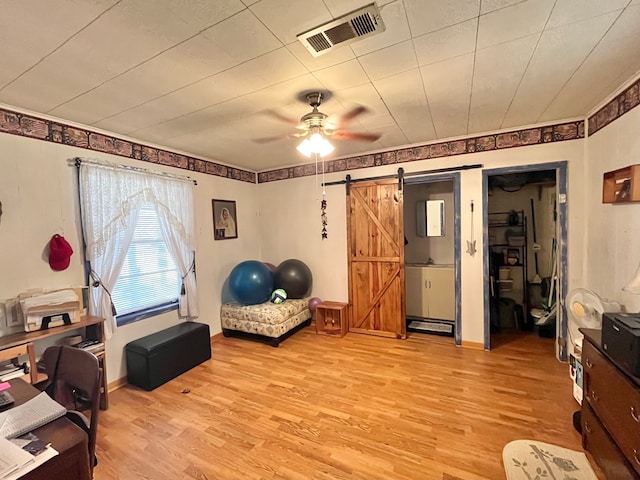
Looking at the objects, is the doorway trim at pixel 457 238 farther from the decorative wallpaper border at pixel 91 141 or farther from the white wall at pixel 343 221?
the decorative wallpaper border at pixel 91 141

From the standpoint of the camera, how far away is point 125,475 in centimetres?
187

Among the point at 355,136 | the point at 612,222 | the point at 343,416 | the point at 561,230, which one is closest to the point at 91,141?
the point at 355,136

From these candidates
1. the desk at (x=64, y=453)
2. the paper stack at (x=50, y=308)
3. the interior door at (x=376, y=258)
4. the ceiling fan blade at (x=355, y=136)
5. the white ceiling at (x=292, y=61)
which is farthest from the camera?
the interior door at (x=376, y=258)

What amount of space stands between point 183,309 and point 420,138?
365cm

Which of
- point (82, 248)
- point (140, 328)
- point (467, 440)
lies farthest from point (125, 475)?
point (467, 440)

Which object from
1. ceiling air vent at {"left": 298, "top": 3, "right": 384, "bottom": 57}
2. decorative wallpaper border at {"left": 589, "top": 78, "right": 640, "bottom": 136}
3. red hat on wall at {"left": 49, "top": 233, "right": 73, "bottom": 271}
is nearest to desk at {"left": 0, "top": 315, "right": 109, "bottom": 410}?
red hat on wall at {"left": 49, "top": 233, "right": 73, "bottom": 271}

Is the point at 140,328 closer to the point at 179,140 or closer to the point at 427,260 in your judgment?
the point at 179,140

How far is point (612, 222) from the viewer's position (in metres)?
2.45

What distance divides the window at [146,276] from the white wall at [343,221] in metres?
1.75

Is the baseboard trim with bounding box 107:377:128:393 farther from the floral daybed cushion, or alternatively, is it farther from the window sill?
the floral daybed cushion

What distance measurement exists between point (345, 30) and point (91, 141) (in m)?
2.73

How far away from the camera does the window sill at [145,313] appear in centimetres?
310

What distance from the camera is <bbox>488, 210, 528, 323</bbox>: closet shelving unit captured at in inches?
172

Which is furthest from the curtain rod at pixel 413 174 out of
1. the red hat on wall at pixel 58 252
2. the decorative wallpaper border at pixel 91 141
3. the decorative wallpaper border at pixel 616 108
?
the red hat on wall at pixel 58 252
